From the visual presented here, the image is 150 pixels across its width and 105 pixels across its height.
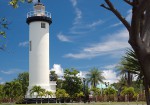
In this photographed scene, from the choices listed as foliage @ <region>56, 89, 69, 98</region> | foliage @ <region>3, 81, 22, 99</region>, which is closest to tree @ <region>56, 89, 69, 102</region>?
foliage @ <region>56, 89, 69, 98</region>

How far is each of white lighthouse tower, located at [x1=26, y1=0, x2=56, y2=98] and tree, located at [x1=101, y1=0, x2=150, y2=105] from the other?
5272 centimetres

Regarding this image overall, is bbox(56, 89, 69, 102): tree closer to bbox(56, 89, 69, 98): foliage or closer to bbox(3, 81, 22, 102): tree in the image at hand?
bbox(56, 89, 69, 98): foliage

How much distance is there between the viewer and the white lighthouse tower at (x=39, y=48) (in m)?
59.1

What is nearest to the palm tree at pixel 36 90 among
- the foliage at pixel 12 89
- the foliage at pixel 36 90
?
the foliage at pixel 36 90

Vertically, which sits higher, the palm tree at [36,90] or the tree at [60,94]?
the palm tree at [36,90]

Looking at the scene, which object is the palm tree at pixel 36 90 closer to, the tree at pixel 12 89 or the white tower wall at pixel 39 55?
the white tower wall at pixel 39 55

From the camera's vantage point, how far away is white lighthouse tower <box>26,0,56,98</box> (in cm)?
5906

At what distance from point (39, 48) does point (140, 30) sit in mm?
54394

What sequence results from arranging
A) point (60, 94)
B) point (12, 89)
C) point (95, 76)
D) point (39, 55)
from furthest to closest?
1. point (95, 76)
2. point (12, 89)
3. point (39, 55)
4. point (60, 94)

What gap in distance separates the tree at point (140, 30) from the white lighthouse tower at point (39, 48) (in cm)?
5272

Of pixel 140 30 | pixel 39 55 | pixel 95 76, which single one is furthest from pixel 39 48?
pixel 140 30

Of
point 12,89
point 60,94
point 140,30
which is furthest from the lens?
point 12,89

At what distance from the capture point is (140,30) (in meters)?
6.34

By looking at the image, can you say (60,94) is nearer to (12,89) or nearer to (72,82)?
(72,82)
